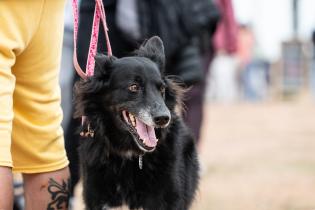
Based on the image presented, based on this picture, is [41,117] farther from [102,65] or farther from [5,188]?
[5,188]

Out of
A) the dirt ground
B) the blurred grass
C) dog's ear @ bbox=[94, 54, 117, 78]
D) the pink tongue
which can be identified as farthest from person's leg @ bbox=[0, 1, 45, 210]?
the blurred grass

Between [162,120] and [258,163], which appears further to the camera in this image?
[258,163]

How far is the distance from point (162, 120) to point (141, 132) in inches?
8.0

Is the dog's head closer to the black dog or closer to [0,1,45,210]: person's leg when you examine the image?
the black dog

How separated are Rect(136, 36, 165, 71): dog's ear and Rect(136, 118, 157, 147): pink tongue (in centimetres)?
35

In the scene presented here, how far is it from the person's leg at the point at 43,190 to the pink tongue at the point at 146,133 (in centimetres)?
55

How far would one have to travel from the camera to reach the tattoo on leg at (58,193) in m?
3.89

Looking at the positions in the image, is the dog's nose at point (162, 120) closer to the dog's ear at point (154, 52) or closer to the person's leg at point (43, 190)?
the dog's ear at point (154, 52)

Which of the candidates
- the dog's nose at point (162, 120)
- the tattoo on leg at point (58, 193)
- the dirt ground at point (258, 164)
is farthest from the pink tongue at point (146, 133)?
the dirt ground at point (258, 164)

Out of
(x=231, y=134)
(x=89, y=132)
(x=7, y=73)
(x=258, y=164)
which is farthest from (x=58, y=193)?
(x=231, y=134)

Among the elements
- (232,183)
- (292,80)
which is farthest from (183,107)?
(292,80)

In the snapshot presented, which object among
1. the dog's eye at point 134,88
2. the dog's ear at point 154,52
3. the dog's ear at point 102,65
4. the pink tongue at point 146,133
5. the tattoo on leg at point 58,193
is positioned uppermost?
the dog's ear at point 154,52

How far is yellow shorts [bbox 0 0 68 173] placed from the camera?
132 inches

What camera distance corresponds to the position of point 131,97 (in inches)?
143
